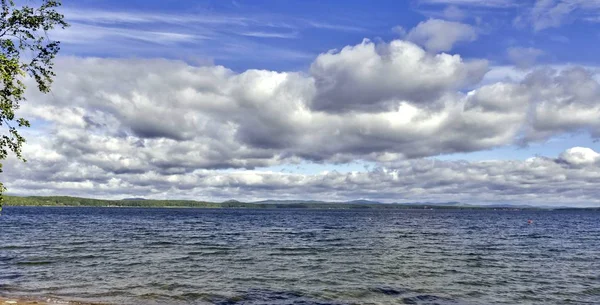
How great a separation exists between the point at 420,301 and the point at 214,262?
22.1 meters

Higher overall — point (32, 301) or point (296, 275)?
point (32, 301)

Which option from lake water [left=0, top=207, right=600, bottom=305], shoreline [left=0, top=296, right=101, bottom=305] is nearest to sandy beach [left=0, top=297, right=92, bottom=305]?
shoreline [left=0, top=296, right=101, bottom=305]

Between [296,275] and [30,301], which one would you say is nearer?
[30,301]

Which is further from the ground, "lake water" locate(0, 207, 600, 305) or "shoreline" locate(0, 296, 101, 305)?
"shoreline" locate(0, 296, 101, 305)

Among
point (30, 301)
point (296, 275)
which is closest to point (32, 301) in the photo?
point (30, 301)

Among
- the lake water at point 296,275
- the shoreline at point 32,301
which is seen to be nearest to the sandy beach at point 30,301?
the shoreline at point 32,301

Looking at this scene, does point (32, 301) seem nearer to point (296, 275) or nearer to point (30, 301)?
point (30, 301)

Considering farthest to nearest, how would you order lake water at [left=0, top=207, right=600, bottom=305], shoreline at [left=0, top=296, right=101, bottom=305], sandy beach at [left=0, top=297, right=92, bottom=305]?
lake water at [left=0, top=207, right=600, bottom=305]
shoreline at [left=0, top=296, right=101, bottom=305]
sandy beach at [left=0, top=297, right=92, bottom=305]

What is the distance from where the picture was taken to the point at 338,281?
33.8 m

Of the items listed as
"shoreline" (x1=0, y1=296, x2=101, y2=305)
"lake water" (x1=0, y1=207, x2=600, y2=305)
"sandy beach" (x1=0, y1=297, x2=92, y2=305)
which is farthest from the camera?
"lake water" (x1=0, y1=207, x2=600, y2=305)

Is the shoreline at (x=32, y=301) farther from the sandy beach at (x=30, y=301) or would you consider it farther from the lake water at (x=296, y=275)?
the lake water at (x=296, y=275)

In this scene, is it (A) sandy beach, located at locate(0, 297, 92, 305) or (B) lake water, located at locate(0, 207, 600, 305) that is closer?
(A) sandy beach, located at locate(0, 297, 92, 305)

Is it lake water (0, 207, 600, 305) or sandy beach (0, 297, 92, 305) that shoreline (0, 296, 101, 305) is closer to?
sandy beach (0, 297, 92, 305)

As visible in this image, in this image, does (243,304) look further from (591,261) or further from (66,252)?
(591,261)
